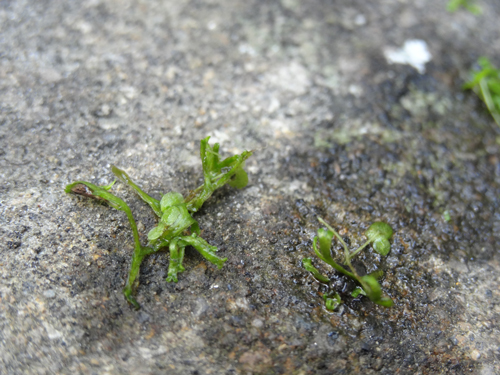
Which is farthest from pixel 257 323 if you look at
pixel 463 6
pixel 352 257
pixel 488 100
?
pixel 463 6

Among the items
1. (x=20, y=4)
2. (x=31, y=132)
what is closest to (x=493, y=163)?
(x=31, y=132)

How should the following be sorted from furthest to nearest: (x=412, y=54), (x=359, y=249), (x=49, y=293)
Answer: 1. (x=412, y=54)
2. (x=359, y=249)
3. (x=49, y=293)

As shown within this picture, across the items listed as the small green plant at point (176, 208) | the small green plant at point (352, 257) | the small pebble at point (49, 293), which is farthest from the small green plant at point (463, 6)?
the small pebble at point (49, 293)

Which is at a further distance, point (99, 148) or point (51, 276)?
point (99, 148)

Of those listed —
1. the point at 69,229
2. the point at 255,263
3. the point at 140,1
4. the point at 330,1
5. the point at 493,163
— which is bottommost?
the point at 493,163

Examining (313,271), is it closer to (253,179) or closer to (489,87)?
(253,179)

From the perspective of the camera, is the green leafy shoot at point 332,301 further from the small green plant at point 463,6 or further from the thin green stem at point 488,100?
the small green plant at point 463,6

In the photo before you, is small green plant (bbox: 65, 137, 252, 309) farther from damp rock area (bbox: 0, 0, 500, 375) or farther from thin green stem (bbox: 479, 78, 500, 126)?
thin green stem (bbox: 479, 78, 500, 126)

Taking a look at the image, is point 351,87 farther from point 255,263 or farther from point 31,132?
point 31,132
